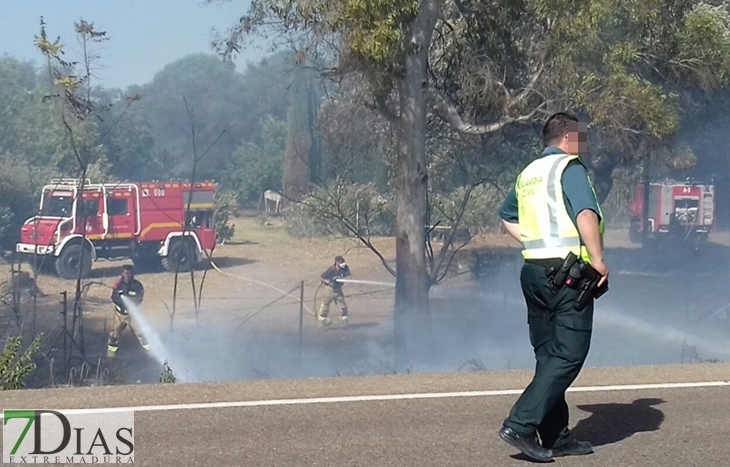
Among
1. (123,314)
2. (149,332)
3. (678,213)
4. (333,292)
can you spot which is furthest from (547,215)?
(678,213)

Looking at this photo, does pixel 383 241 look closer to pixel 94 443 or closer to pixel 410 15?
pixel 410 15

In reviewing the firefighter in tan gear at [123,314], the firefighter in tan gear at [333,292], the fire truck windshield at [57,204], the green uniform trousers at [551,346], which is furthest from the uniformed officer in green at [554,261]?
the fire truck windshield at [57,204]

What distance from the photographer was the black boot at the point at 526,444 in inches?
211

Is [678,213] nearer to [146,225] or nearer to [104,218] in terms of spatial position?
[146,225]

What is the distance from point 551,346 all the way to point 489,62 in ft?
28.2

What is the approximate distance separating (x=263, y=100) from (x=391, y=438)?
16683 millimetres

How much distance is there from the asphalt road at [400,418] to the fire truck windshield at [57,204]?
42.1ft

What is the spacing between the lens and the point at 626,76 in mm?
12445

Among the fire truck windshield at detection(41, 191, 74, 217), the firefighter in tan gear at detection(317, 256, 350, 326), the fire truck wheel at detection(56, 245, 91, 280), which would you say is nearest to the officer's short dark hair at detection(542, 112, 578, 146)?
the firefighter in tan gear at detection(317, 256, 350, 326)

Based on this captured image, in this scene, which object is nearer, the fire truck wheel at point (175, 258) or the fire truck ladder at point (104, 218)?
the fire truck ladder at point (104, 218)

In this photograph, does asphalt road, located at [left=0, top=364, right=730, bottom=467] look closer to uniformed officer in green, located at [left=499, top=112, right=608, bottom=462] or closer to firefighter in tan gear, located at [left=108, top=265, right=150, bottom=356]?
uniformed officer in green, located at [left=499, top=112, right=608, bottom=462]

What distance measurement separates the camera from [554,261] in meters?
5.26

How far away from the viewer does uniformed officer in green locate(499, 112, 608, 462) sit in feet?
17.1

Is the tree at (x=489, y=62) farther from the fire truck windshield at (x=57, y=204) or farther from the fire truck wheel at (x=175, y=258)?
the fire truck wheel at (x=175, y=258)
